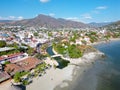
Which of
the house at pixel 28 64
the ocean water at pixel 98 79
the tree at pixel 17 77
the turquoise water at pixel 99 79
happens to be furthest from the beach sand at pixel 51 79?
the house at pixel 28 64

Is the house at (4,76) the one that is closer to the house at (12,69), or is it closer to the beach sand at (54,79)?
the beach sand at (54,79)

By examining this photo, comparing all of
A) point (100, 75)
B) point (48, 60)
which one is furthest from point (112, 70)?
point (48, 60)

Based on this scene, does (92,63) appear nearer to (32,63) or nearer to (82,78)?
(82,78)

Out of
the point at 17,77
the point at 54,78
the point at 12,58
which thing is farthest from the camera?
the point at 12,58

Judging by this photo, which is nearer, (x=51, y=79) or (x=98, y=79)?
(x=51, y=79)

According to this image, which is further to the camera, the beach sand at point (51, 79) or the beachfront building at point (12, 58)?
the beachfront building at point (12, 58)

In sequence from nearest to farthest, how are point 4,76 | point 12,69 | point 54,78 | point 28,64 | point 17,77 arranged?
point 17,77, point 4,76, point 54,78, point 12,69, point 28,64

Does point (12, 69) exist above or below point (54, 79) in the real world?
above

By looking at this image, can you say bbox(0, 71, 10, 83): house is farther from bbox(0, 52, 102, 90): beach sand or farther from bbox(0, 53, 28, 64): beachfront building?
bbox(0, 53, 28, 64): beachfront building

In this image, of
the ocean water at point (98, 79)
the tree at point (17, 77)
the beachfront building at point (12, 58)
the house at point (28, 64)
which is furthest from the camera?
the beachfront building at point (12, 58)

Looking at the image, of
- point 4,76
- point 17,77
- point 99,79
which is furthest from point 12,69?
point 99,79

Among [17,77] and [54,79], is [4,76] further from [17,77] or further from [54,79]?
[54,79]
